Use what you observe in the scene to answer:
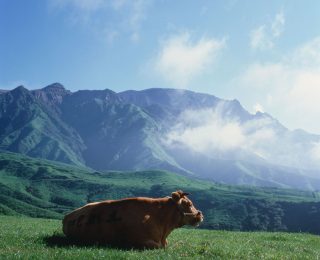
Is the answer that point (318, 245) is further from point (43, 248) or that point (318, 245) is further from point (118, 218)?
point (43, 248)

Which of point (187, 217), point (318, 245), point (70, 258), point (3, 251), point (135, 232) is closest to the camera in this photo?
point (70, 258)

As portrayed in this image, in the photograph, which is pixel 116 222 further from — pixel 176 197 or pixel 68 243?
pixel 176 197

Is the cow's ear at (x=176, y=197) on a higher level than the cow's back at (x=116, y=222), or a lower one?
Answer: higher

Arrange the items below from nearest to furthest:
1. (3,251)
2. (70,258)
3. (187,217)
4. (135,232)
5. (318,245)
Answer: (70,258) → (3,251) → (135,232) → (187,217) → (318,245)

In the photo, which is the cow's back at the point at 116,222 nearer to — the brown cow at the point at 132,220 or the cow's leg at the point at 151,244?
the brown cow at the point at 132,220

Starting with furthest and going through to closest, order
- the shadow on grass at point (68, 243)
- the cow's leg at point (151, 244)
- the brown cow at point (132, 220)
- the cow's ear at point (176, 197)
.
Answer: the cow's ear at point (176, 197), the brown cow at point (132, 220), the cow's leg at point (151, 244), the shadow on grass at point (68, 243)

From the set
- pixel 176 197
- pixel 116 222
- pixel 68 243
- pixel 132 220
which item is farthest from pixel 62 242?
pixel 176 197

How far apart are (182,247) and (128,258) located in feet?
14.3

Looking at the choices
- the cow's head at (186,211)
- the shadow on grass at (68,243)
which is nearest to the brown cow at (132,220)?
the cow's head at (186,211)

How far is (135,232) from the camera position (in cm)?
1591

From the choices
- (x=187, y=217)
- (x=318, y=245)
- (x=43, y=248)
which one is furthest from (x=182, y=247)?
(x=318, y=245)

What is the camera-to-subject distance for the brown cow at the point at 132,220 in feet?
52.2

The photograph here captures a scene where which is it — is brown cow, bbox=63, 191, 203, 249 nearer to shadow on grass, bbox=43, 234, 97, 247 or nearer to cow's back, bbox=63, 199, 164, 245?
cow's back, bbox=63, 199, 164, 245

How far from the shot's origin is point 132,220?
15.9m
